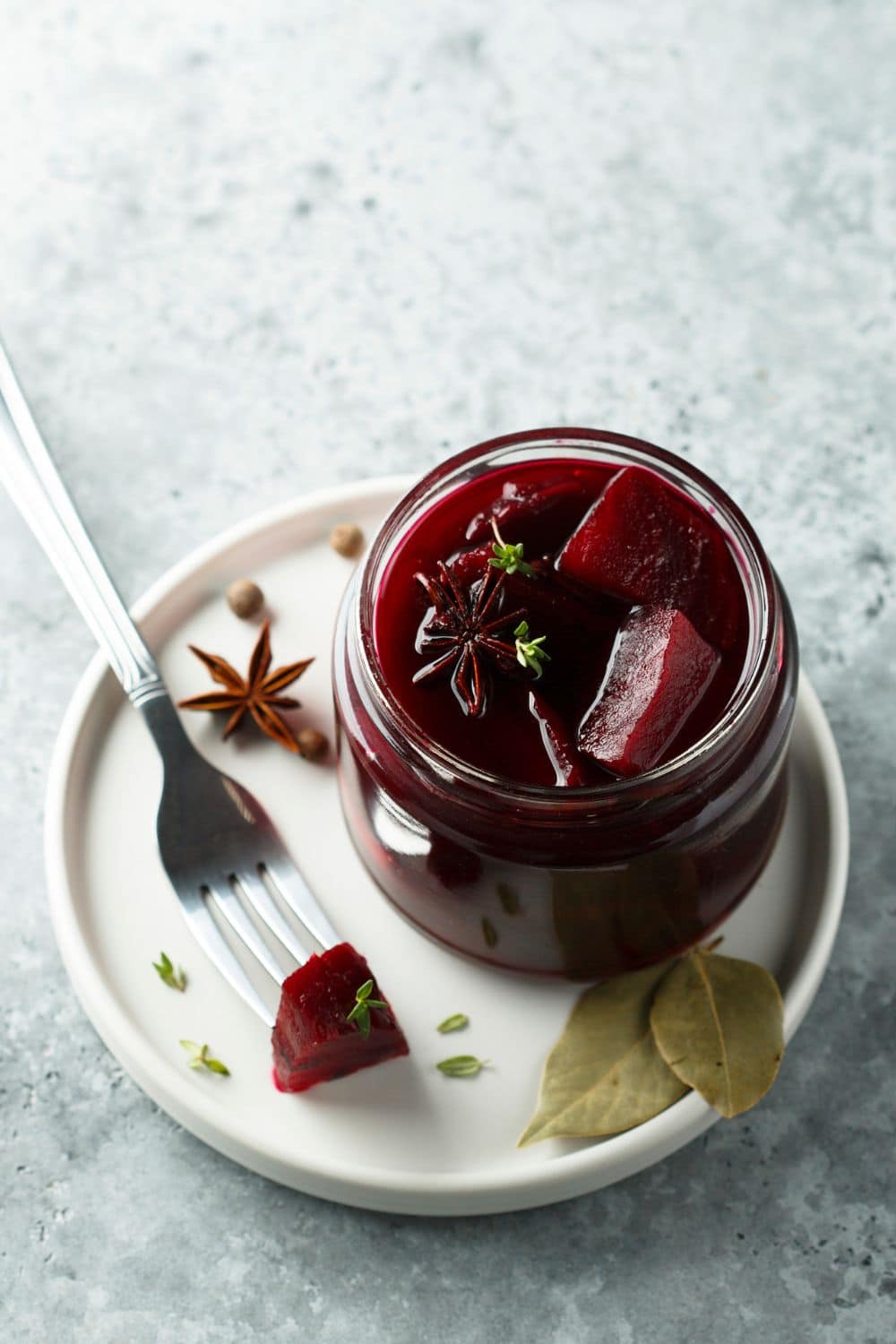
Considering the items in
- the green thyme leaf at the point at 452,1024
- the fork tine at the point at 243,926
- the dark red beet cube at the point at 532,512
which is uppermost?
the dark red beet cube at the point at 532,512

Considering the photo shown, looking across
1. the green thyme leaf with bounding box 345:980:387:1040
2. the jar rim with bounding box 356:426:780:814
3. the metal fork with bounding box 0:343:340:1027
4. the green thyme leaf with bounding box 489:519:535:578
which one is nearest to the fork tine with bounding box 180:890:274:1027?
the metal fork with bounding box 0:343:340:1027

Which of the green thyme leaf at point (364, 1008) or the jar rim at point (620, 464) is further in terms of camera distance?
the green thyme leaf at point (364, 1008)

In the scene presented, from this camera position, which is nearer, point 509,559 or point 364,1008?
point 509,559

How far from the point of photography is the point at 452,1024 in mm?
2385

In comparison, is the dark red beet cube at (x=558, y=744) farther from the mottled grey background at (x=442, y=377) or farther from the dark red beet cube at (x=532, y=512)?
the mottled grey background at (x=442, y=377)

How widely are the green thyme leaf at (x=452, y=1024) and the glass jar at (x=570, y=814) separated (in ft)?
0.36

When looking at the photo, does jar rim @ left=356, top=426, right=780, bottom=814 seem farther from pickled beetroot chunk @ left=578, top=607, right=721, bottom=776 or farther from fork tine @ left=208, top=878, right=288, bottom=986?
fork tine @ left=208, top=878, right=288, bottom=986

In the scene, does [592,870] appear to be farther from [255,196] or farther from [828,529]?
[255,196]

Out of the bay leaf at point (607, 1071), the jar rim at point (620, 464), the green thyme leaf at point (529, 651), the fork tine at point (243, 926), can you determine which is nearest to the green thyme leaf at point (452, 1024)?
the bay leaf at point (607, 1071)

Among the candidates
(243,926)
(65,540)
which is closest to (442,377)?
(65,540)

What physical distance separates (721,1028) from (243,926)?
2.71 ft

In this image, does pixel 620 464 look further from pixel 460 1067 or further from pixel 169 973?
pixel 169 973

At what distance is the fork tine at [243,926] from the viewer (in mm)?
2396

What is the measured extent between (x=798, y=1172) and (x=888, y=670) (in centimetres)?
103
